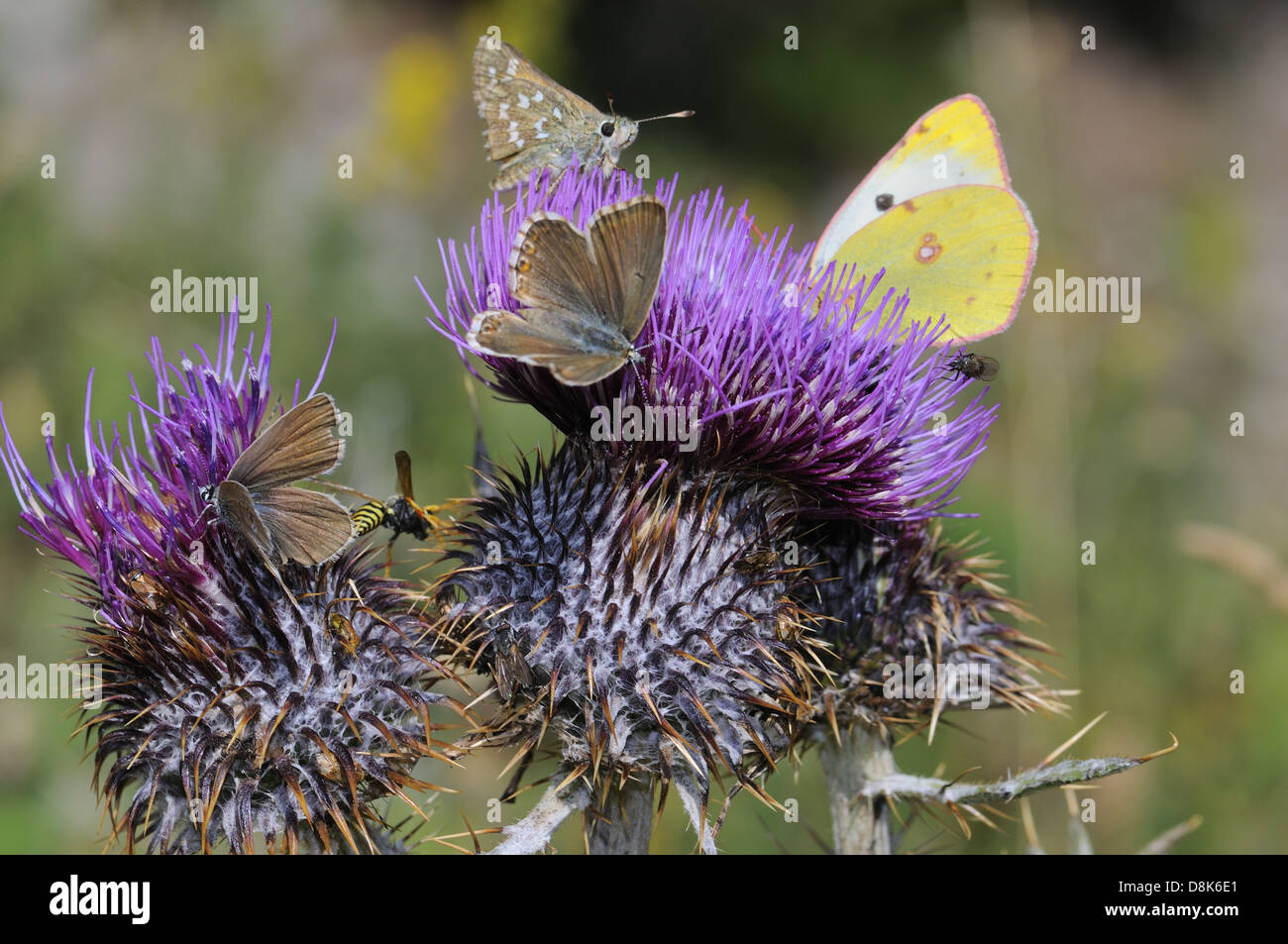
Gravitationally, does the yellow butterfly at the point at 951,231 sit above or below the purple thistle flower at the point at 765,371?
above

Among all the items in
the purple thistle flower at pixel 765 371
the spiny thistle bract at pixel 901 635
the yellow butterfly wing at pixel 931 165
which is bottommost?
the spiny thistle bract at pixel 901 635

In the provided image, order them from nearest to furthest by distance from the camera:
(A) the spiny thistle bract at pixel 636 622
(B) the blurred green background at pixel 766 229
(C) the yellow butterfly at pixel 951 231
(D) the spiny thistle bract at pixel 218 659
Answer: (D) the spiny thistle bract at pixel 218 659 < (A) the spiny thistle bract at pixel 636 622 < (C) the yellow butterfly at pixel 951 231 < (B) the blurred green background at pixel 766 229

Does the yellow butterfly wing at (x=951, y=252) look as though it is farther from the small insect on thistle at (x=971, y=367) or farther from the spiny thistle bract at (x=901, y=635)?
the spiny thistle bract at (x=901, y=635)

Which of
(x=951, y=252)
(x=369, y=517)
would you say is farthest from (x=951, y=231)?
(x=369, y=517)

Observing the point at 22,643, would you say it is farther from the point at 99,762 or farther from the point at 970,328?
the point at 970,328

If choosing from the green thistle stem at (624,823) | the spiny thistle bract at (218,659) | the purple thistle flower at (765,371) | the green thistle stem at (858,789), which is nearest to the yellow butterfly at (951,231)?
the purple thistle flower at (765,371)

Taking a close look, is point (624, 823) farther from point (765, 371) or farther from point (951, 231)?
point (951, 231)

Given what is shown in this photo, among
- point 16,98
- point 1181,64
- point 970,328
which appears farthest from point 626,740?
point 1181,64
